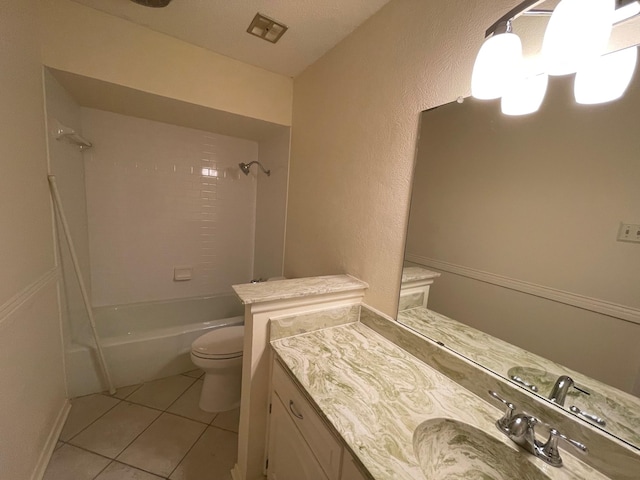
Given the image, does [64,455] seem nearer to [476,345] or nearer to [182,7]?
[476,345]

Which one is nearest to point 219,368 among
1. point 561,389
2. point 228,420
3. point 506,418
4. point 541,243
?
point 228,420

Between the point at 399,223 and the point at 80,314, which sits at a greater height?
the point at 399,223

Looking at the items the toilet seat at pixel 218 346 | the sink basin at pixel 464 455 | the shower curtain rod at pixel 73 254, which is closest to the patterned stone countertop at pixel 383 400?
the sink basin at pixel 464 455

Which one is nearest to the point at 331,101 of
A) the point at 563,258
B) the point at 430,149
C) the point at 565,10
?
the point at 430,149

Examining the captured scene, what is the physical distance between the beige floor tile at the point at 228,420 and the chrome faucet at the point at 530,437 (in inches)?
58.8

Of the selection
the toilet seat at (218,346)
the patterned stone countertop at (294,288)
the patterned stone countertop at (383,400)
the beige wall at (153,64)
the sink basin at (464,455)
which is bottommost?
the toilet seat at (218,346)

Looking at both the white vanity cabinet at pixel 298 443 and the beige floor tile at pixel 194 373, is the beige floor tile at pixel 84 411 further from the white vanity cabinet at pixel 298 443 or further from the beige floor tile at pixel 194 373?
the white vanity cabinet at pixel 298 443

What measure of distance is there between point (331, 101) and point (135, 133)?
1799 mm

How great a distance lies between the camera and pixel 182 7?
1286 mm

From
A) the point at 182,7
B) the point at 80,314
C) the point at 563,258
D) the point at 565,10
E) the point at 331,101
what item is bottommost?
the point at 80,314

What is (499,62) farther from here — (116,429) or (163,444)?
(116,429)

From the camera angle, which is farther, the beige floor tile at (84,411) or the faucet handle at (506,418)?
the beige floor tile at (84,411)

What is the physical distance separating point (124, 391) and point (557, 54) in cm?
270

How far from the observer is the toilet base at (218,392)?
5.41 feet
